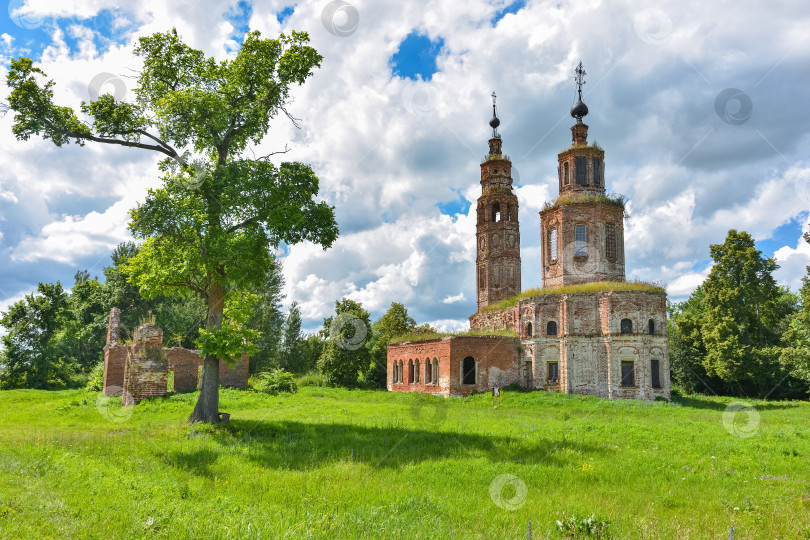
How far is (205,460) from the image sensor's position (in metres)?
10.9

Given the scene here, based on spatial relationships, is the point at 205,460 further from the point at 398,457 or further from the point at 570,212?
the point at 570,212

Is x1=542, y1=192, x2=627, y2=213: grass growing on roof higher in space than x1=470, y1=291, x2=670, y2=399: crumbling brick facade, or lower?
higher

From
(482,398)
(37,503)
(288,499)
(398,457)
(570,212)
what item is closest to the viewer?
(37,503)

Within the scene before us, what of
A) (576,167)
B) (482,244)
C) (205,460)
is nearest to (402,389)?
(482,244)

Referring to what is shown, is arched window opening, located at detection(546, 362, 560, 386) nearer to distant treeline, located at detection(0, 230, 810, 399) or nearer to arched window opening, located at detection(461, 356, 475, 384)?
arched window opening, located at detection(461, 356, 475, 384)

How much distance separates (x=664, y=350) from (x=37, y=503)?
102ft

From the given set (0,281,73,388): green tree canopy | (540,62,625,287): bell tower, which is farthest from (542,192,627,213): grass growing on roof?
(0,281,73,388): green tree canopy

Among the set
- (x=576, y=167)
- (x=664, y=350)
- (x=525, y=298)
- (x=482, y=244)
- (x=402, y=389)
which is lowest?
(x=402, y=389)
